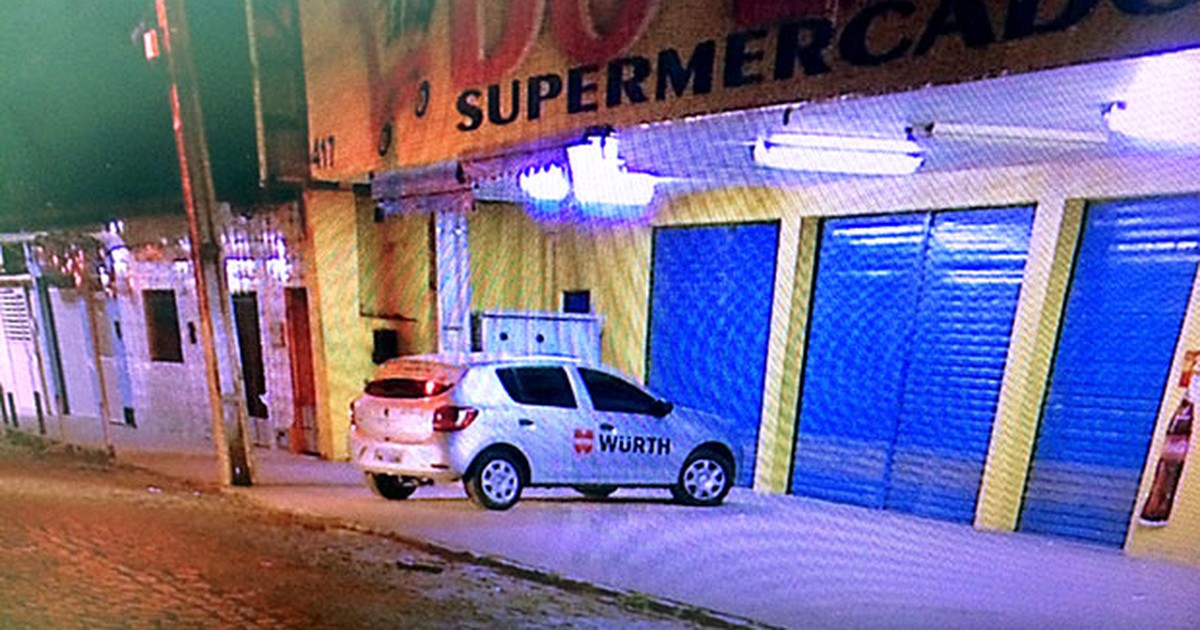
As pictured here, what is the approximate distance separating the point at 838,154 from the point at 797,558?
11.9ft

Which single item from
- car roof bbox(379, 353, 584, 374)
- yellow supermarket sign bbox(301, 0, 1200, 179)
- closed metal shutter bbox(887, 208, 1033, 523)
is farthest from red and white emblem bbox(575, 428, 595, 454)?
closed metal shutter bbox(887, 208, 1033, 523)

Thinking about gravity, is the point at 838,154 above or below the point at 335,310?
above

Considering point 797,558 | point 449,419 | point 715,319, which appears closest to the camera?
point 797,558

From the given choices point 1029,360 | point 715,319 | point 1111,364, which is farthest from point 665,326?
point 1111,364

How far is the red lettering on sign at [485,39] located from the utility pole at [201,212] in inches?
114

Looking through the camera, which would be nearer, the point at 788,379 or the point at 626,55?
the point at 626,55

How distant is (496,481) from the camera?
7168 mm

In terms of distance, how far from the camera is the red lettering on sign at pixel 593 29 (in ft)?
19.2

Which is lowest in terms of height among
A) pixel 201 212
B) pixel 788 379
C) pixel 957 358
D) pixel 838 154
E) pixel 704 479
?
pixel 704 479

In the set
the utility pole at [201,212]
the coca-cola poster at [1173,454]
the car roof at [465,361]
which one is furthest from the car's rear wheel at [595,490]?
the coca-cola poster at [1173,454]

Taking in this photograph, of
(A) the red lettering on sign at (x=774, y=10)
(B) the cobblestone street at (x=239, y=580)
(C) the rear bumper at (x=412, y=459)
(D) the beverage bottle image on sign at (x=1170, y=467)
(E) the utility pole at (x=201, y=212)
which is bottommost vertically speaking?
(B) the cobblestone street at (x=239, y=580)

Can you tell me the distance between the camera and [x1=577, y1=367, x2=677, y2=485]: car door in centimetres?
745

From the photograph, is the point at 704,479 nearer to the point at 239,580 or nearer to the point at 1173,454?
the point at 1173,454

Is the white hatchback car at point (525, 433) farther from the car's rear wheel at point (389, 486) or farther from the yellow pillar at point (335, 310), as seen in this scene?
the yellow pillar at point (335, 310)
